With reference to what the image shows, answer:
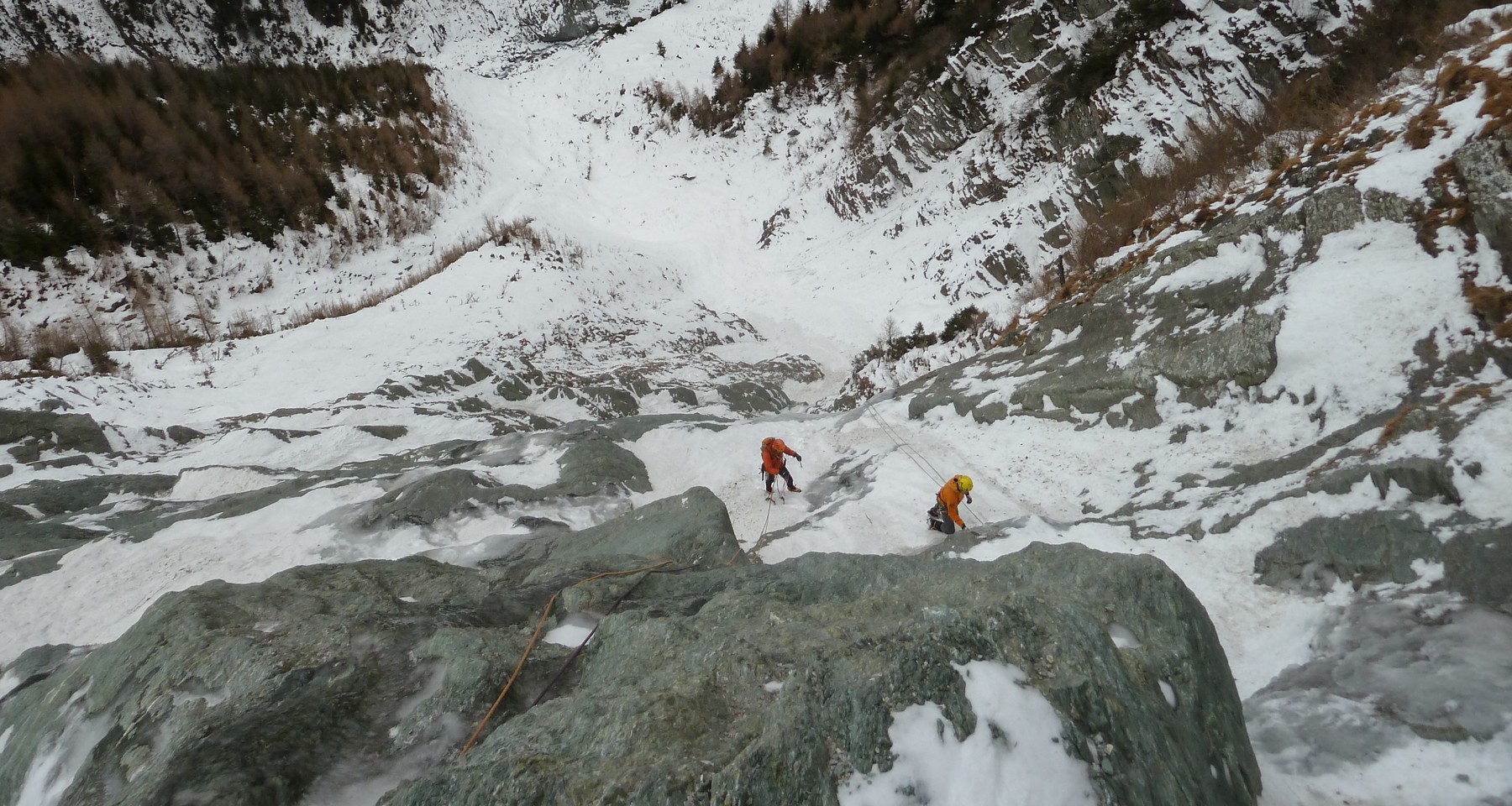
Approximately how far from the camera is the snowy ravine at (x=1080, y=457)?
175 inches

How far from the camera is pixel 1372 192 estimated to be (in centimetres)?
866

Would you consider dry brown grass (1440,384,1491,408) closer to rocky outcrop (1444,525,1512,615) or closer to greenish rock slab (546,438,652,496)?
rocky outcrop (1444,525,1512,615)

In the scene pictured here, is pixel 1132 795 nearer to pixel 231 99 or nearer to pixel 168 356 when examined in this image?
pixel 168 356

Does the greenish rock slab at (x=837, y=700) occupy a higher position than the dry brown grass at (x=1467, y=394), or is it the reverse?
the greenish rock slab at (x=837, y=700)

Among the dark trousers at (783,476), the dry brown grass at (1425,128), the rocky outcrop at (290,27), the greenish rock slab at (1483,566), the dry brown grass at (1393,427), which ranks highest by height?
the rocky outcrop at (290,27)

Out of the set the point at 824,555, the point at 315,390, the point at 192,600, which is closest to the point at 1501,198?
the point at 824,555

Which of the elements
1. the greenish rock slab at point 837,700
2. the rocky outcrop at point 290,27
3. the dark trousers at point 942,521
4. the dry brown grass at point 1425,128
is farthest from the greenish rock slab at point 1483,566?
the rocky outcrop at point 290,27

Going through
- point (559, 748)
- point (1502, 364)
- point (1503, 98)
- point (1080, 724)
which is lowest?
point (1502, 364)

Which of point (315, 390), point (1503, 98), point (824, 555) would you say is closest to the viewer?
point (824, 555)

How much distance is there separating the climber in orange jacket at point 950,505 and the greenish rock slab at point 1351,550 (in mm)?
3102

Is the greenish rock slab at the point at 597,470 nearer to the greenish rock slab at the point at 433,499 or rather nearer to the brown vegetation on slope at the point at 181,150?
the greenish rock slab at the point at 433,499

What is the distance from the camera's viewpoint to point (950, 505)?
830 cm

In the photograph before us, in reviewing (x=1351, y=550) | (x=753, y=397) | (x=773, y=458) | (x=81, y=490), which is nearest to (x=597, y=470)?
(x=773, y=458)

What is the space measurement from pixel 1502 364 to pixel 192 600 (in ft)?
40.8
